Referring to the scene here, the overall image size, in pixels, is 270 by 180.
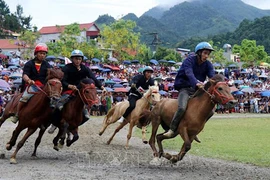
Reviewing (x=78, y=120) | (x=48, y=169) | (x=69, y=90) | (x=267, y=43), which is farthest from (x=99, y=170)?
(x=267, y=43)

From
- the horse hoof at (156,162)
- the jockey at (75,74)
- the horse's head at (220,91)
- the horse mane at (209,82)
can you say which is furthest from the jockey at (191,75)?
the jockey at (75,74)

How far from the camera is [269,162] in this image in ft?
37.8

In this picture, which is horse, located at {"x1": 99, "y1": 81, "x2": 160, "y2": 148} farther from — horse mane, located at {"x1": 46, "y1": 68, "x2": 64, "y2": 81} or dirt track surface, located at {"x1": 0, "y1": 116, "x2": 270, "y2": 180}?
horse mane, located at {"x1": 46, "y1": 68, "x2": 64, "y2": 81}

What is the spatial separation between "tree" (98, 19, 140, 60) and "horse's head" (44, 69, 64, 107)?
190ft

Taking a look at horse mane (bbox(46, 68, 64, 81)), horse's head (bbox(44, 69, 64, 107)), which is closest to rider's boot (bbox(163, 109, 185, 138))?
horse's head (bbox(44, 69, 64, 107))

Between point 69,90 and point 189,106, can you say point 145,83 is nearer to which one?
point 69,90

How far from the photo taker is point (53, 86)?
10.7 meters

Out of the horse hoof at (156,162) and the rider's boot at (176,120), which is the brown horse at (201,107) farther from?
the horse hoof at (156,162)

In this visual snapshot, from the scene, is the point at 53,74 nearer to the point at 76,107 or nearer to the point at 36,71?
the point at 36,71

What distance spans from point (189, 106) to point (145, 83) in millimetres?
5299

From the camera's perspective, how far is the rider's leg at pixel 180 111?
1009 centimetres

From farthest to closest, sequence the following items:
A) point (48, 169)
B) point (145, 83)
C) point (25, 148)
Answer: point (145, 83), point (25, 148), point (48, 169)

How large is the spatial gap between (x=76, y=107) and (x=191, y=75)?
317 centimetres

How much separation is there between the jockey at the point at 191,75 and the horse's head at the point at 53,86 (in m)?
2.83
